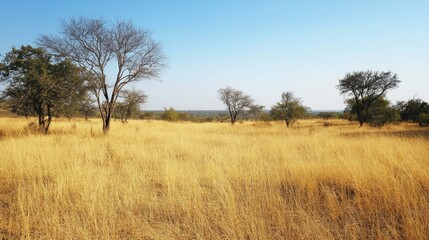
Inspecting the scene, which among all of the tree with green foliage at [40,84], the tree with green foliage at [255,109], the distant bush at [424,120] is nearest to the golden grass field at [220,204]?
the tree with green foliage at [40,84]

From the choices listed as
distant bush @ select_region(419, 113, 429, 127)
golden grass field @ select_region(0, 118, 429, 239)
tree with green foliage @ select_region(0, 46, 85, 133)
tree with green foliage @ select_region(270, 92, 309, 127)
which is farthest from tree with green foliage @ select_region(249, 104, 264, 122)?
golden grass field @ select_region(0, 118, 429, 239)

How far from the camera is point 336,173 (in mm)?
4777

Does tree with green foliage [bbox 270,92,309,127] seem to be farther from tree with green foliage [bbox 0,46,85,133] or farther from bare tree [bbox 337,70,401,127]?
tree with green foliage [bbox 0,46,85,133]

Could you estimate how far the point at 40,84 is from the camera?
39.5 ft

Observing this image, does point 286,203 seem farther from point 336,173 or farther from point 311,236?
point 336,173

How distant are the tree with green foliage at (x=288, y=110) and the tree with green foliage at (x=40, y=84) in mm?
23629

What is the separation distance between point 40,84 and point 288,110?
85.7 ft

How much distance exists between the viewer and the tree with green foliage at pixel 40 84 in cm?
1222

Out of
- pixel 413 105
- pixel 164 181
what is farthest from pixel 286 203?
pixel 413 105

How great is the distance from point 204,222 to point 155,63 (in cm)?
1484

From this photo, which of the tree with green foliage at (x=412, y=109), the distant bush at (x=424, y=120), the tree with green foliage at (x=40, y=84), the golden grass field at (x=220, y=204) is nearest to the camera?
the golden grass field at (x=220, y=204)

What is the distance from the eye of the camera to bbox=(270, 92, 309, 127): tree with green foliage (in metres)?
30.3

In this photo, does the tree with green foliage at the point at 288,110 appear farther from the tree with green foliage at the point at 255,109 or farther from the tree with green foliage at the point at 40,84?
the tree with green foliage at the point at 40,84

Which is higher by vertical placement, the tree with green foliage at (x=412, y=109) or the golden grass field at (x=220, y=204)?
the tree with green foliage at (x=412, y=109)
